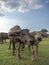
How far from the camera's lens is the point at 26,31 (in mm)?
16250

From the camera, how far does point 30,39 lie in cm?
1462

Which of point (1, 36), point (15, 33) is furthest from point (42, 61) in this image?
point (1, 36)

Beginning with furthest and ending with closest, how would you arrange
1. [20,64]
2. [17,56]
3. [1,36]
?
[1,36], [17,56], [20,64]

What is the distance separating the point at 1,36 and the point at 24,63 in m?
13.4

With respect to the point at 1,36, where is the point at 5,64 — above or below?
below

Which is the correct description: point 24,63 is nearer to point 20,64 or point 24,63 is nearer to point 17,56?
point 20,64

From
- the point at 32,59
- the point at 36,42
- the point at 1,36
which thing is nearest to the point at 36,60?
the point at 32,59

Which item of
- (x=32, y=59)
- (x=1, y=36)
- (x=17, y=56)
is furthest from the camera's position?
(x=1, y=36)

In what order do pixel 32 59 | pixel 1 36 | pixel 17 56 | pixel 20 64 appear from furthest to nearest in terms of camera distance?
pixel 1 36 → pixel 17 56 → pixel 32 59 → pixel 20 64

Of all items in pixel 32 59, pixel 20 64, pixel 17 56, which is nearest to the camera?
pixel 20 64

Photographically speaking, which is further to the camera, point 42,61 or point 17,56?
point 17,56

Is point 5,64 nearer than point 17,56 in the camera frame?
Yes

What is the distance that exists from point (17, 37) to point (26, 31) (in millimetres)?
713

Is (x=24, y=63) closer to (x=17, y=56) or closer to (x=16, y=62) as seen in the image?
(x=16, y=62)
